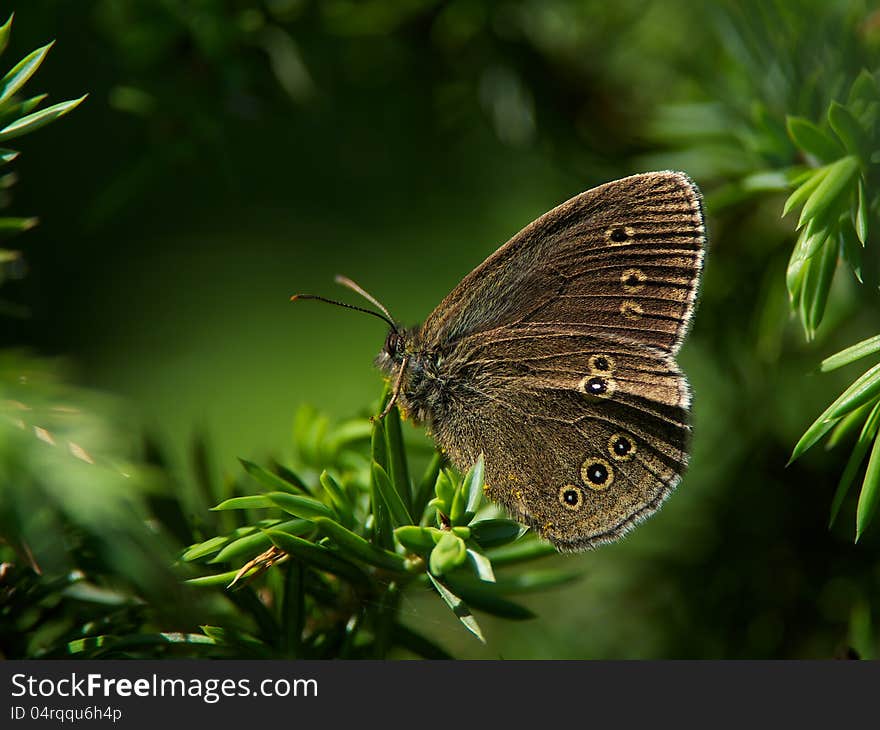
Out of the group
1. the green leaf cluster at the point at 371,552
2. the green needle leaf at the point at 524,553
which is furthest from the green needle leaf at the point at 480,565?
the green needle leaf at the point at 524,553

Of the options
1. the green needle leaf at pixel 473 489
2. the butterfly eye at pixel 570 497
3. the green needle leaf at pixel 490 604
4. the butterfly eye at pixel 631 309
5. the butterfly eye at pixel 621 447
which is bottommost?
the green needle leaf at pixel 490 604

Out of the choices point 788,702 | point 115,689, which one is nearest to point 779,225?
point 788,702

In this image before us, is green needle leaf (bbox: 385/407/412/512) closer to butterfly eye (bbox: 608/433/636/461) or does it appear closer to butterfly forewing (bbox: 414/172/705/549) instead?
butterfly forewing (bbox: 414/172/705/549)

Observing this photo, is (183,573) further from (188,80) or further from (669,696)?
(188,80)

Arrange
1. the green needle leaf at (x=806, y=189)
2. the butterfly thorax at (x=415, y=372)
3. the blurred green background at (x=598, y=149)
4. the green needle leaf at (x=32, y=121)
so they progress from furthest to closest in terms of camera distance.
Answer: the butterfly thorax at (x=415, y=372), the blurred green background at (x=598, y=149), the green needle leaf at (x=806, y=189), the green needle leaf at (x=32, y=121)

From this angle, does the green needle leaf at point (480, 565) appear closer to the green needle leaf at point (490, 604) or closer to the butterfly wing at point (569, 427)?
the green needle leaf at point (490, 604)

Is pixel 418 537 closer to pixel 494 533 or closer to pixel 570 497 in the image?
pixel 494 533

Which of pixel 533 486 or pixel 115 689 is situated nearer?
pixel 115 689

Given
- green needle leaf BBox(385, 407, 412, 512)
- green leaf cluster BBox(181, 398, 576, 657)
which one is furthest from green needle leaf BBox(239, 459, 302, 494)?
green needle leaf BBox(385, 407, 412, 512)
